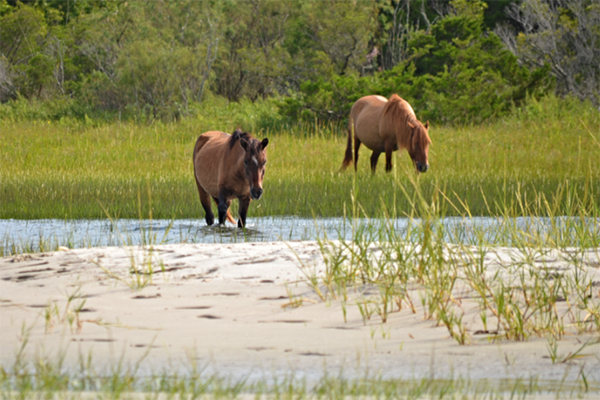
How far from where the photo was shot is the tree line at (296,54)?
854 inches

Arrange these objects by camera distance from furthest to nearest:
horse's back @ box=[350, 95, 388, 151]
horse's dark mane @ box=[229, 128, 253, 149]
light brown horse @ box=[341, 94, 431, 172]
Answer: horse's back @ box=[350, 95, 388, 151], light brown horse @ box=[341, 94, 431, 172], horse's dark mane @ box=[229, 128, 253, 149]

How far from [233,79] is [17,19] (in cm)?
828

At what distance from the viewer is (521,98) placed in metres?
22.9

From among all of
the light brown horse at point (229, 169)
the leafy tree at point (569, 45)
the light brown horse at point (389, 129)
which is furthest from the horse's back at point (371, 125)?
the leafy tree at point (569, 45)

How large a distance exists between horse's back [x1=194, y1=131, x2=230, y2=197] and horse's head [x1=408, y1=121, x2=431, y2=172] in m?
3.34

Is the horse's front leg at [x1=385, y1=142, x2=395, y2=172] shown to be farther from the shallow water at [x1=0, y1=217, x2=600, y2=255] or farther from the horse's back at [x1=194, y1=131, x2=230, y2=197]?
the horse's back at [x1=194, y1=131, x2=230, y2=197]

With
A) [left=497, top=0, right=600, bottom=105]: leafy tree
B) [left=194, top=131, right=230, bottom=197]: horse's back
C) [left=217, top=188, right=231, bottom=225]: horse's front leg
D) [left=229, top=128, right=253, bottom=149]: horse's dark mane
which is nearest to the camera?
[left=229, top=128, right=253, bottom=149]: horse's dark mane

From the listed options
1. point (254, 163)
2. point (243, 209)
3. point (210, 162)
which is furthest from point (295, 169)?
point (254, 163)

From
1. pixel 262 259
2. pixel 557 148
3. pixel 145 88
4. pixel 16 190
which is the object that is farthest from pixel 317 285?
pixel 145 88

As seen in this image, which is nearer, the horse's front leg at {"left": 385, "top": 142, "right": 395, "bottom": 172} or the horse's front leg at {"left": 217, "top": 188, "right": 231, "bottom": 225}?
the horse's front leg at {"left": 217, "top": 188, "right": 231, "bottom": 225}

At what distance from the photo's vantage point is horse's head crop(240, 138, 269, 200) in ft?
24.4

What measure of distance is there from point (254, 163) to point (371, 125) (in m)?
5.84

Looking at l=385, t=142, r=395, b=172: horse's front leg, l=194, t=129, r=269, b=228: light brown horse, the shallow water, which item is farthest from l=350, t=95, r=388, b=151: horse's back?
l=194, t=129, r=269, b=228: light brown horse

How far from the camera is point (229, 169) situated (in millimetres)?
7938
